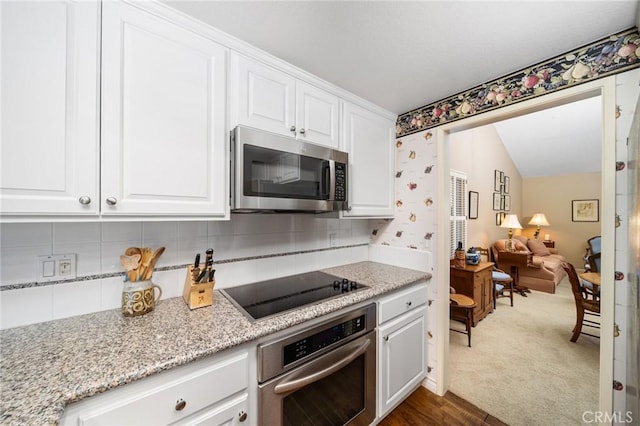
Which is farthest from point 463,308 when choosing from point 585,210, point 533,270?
point 585,210

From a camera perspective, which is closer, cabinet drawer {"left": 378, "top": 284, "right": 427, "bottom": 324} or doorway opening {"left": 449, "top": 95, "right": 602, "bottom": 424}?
cabinet drawer {"left": 378, "top": 284, "right": 427, "bottom": 324}

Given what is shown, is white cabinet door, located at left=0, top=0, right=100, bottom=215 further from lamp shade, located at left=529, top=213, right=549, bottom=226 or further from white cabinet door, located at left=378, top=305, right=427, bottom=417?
lamp shade, located at left=529, top=213, right=549, bottom=226

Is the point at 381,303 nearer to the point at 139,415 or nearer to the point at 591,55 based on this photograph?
the point at 139,415

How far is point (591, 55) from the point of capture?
126cm

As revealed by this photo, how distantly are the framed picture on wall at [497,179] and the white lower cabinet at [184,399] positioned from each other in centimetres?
569

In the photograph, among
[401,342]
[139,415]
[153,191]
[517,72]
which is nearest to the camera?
[139,415]

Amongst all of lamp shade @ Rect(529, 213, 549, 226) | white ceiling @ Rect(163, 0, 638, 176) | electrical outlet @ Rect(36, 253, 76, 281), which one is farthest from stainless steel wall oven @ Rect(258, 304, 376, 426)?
lamp shade @ Rect(529, 213, 549, 226)

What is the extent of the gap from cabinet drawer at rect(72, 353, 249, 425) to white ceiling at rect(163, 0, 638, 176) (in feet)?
4.79

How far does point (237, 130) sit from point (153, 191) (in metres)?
0.46

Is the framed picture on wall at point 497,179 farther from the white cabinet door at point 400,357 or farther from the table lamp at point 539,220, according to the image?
the white cabinet door at point 400,357

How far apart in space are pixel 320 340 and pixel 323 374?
0.15m

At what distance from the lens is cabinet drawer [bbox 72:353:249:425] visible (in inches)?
29.0

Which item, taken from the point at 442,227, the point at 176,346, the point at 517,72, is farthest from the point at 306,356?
the point at 517,72

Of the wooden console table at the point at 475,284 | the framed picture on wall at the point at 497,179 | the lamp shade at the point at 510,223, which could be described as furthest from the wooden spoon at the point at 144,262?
the framed picture on wall at the point at 497,179
